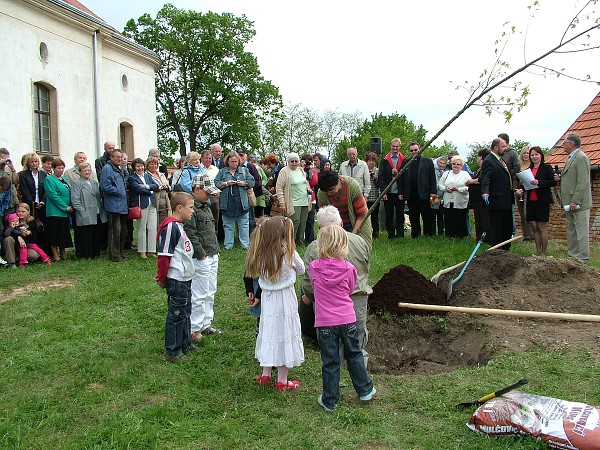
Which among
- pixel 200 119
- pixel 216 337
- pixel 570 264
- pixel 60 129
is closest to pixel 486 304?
pixel 570 264

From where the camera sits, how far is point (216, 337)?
6.60 metres

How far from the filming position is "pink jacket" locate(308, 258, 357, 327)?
471 centimetres

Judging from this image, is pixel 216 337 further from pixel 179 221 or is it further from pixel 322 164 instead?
pixel 322 164

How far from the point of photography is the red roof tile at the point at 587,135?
1318cm

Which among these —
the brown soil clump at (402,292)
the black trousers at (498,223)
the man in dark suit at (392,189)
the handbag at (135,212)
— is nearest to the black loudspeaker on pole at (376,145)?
the man in dark suit at (392,189)

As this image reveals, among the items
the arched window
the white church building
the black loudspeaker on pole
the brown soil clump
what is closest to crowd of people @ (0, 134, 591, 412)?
the brown soil clump

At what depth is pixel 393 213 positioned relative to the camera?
13.1 metres

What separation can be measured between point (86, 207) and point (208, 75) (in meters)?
39.0

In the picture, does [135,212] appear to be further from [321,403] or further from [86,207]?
[321,403]

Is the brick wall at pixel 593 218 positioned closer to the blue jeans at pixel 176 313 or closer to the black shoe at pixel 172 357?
the blue jeans at pixel 176 313

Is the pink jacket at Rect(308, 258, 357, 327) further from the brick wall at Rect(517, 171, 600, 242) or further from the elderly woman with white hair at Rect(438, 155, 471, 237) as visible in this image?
the brick wall at Rect(517, 171, 600, 242)

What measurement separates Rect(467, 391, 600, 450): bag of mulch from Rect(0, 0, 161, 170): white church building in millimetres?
17378

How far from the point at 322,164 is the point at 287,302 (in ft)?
29.6

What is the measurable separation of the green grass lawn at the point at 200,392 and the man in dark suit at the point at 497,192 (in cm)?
533
